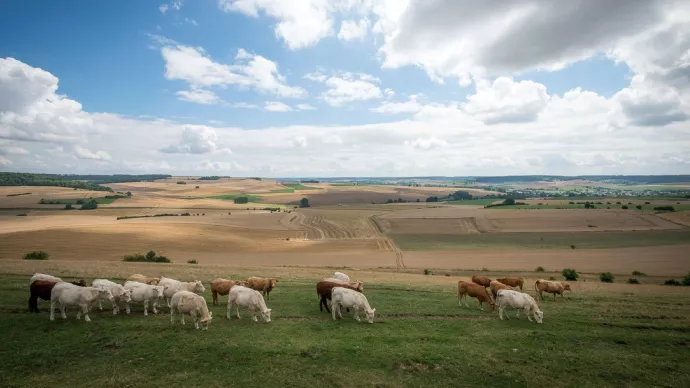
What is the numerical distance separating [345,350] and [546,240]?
7096 cm

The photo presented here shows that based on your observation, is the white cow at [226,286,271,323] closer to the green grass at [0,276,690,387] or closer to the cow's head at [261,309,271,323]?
the cow's head at [261,309,271,323]

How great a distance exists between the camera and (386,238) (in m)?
76.9

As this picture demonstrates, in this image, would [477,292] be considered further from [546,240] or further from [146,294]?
[546,240]

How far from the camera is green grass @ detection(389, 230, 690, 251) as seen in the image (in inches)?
2537

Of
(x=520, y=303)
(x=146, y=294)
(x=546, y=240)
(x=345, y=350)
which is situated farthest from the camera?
(x=546, y=240)

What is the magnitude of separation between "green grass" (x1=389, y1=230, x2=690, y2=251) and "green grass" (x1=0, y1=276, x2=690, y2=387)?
5052cm

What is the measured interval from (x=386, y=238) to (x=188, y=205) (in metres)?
87.9

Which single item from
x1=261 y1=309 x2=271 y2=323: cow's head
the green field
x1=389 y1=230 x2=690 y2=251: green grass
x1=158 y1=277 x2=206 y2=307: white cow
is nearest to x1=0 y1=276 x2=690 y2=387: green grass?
x1=261 y1=309 x2=271 y2=323: cow's head

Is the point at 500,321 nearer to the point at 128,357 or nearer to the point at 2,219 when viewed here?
the point at 128,357

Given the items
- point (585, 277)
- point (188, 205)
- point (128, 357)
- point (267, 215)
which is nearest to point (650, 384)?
point (128, 357)

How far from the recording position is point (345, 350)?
38.3ft

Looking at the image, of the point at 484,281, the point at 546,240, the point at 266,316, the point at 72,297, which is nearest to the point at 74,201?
the point at 72,297

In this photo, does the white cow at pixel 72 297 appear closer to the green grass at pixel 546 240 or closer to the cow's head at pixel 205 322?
the cow's head at pixel 205 322

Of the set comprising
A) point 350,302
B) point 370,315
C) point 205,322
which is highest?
point 350,302
